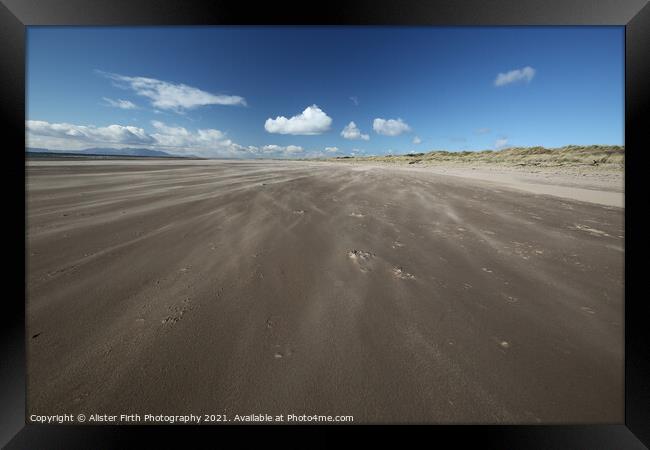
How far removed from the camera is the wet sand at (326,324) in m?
1.74

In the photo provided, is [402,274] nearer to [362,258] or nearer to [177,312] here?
[362,258]

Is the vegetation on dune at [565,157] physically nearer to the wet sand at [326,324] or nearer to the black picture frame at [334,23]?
the wet sand at [326,324]

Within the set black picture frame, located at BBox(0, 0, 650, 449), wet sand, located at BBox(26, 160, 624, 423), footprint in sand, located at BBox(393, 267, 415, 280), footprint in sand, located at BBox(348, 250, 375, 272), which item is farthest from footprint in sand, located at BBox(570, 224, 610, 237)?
footprint in sand, located at BBox(348, 250, 375, 272)

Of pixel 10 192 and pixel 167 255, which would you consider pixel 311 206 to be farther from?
pixel 10 192

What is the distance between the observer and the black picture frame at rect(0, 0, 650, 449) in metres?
1.71

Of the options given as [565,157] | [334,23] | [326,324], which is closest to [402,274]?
[326,324]

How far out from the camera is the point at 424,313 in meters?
2.51

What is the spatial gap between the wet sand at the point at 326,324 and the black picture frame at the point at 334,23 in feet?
0.40

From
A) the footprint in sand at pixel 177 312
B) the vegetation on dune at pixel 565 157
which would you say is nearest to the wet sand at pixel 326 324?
the footprint in sand at pixel 177 312

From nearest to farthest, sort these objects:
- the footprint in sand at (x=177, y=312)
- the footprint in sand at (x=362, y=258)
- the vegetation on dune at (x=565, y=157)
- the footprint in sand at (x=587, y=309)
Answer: the footprint in sand at (x=177, y=312), the footprint in sand at (x=587, y=309), the footprint in sand at (x=362, y=258), the vegetation on dune at (x=565, y=157)

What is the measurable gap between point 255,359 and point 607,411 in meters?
2.75

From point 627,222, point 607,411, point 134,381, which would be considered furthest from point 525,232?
point 134,381

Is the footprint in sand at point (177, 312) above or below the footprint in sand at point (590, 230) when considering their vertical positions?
below

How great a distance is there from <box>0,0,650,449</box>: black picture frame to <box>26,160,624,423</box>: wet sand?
0.12m
